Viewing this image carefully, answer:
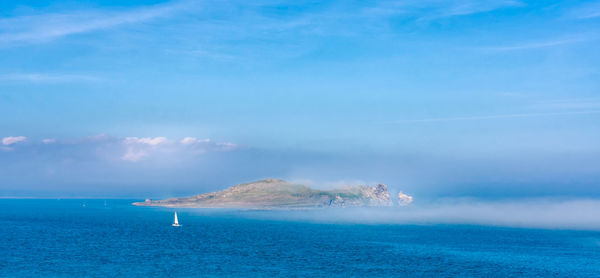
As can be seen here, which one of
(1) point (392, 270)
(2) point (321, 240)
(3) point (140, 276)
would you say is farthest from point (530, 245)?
(3) point (140, 276)

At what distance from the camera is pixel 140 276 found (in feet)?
310

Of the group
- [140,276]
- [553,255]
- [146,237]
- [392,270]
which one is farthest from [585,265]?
[146,237]

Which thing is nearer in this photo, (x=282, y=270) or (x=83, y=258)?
(x=282, y=270)

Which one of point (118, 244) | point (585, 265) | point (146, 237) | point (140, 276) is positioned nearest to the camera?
point (140, 276)

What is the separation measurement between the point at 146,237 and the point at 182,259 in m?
56.0


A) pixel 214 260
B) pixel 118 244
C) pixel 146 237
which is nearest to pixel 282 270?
pixel 214 260

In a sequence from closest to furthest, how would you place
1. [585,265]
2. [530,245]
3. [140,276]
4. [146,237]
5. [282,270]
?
[140,276] → [282,270] → [585,265] → [530,245] → [146,237]

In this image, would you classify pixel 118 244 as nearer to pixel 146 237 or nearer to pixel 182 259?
pixel 146 237

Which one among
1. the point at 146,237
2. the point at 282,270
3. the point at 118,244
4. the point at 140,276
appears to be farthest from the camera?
the point at 146,237

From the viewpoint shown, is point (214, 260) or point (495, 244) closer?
point (214, 260)

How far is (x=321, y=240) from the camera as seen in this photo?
165 meters

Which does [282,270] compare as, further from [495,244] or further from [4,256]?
[495,244]

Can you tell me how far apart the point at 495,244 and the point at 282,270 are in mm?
80314

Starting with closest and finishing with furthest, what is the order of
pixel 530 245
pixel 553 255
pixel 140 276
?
1. pixel 140 276
2. pixel 553 255
3. pixel 530 245
